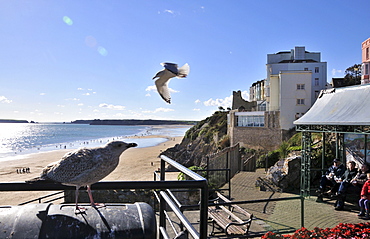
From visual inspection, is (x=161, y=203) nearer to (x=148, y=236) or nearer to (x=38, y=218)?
(x=148, y=236)

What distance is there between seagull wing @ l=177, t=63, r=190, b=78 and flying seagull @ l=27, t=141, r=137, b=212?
3.31 m

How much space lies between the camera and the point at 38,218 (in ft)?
5.96

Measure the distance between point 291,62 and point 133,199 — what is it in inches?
1458

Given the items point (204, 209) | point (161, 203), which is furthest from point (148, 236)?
A: point (161, 203)

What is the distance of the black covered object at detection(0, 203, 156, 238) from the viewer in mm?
1748

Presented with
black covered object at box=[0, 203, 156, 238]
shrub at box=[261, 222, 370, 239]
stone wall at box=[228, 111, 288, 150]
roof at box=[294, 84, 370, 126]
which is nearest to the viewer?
black covered object at box=[0, 203, 156, 238]

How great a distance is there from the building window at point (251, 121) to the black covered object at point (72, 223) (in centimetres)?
3066

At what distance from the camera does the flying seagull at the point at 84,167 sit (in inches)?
85.9

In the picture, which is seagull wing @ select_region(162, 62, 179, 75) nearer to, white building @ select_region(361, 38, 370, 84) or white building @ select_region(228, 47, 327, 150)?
white building @ select_region(228, 47, 327, 150)

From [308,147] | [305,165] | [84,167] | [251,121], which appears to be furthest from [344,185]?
[251,121]

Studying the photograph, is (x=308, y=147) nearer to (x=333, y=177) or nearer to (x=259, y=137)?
(x=333, y=177)

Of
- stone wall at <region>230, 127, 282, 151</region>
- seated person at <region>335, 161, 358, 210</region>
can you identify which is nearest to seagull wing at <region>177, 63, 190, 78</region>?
seated person at <region>335, 161, 358, 210</region>

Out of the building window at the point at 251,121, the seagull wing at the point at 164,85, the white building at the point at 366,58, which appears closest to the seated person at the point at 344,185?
the seagull wing at the point at 164,85

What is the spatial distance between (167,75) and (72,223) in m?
4.21
